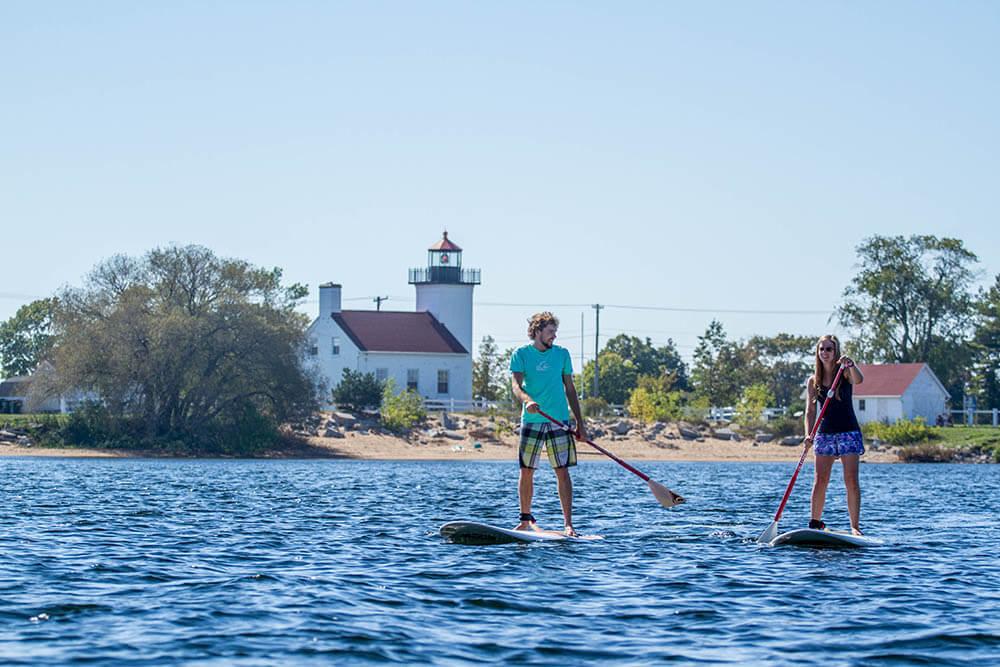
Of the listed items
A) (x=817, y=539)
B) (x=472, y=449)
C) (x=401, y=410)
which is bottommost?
(x=817, y=539)

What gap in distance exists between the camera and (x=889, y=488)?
2997 centimetres

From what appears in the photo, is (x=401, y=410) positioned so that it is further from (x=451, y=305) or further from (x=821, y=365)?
(x=821, y=365)

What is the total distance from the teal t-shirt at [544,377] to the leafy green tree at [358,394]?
5037cm

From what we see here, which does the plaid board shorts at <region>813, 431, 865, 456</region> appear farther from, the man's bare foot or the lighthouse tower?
the lighthouse tower

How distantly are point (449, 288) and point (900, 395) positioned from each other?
23432 millimetres

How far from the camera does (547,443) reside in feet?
47.7

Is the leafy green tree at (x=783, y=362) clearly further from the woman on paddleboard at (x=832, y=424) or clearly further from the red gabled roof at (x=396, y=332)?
the woman on paddleboard at (x=832, y=424)

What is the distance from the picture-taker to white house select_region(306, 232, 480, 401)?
73.4 meters

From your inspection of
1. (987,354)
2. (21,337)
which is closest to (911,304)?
(987,354)

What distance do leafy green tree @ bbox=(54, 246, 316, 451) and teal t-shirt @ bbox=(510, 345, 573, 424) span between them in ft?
127

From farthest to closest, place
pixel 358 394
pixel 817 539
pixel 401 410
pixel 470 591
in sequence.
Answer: pixel 358 394
pixel 401 410
pixel 817 539
pixel 470 591

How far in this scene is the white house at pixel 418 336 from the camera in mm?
73375

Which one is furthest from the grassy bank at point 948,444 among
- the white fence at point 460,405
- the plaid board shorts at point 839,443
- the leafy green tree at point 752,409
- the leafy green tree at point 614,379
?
the plaid board shorts at point 839,443

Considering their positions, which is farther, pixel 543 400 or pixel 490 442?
pixel 490 442
